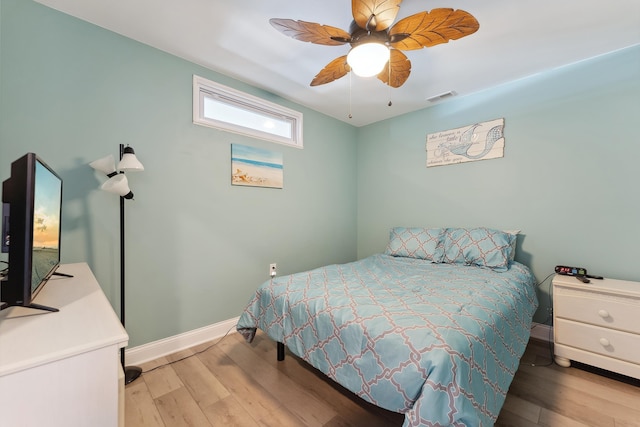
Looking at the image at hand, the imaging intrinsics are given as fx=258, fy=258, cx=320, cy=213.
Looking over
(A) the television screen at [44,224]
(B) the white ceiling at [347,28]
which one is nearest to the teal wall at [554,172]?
(B) the white ceiling at [347,28]

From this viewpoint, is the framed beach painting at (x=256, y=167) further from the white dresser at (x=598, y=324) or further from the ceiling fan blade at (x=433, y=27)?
the white dresser at (x=598, y=324)

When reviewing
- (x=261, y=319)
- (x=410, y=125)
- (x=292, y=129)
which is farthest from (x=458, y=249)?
(x=292, y=129)

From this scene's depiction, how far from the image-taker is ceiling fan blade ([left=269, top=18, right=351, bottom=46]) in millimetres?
1359

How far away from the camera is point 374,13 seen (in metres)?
1.32

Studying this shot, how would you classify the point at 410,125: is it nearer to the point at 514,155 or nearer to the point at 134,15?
the point at 514,155

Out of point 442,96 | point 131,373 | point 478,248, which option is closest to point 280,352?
point 131,373

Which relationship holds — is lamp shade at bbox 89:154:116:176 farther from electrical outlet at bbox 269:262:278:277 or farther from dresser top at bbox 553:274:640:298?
dresser top at bbox 553:274:640:298

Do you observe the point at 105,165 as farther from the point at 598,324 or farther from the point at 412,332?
the point at 598,324

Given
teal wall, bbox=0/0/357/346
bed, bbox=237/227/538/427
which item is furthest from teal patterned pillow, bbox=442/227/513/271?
teal wall, bbox=0/0/357/346

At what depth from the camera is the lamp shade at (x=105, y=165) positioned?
162 centimetres

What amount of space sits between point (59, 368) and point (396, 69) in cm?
219

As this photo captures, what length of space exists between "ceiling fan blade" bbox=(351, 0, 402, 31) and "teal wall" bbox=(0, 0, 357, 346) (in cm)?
150

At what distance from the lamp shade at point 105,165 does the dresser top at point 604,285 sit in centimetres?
326

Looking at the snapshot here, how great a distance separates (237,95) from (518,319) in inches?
111
